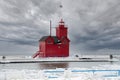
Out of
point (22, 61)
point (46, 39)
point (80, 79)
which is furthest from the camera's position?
point (46, 39)

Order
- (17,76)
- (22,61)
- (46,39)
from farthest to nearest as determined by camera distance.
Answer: (46,39)
(22,61)
(17,76)

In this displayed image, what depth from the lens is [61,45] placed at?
2402 inches

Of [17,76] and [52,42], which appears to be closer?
[17,76]

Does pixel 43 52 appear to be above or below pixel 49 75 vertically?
above

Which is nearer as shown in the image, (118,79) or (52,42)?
(118,79)

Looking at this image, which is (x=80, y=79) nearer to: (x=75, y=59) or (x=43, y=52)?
(x=75, y=59)

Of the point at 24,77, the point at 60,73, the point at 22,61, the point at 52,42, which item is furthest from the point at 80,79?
the point at 52,42

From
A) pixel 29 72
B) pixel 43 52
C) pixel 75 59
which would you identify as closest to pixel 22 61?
pixel 43 52

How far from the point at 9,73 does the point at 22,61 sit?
36490 millimetres

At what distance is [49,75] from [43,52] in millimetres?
43113

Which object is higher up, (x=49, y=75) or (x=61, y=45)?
(x=61, y=45)

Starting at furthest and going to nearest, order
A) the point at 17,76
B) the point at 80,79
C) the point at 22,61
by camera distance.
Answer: the point at 22,61, the point at 17,76, the point at 80,79

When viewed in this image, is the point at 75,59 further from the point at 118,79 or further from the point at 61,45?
the point at 118,79

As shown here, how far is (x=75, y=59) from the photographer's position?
189ft
